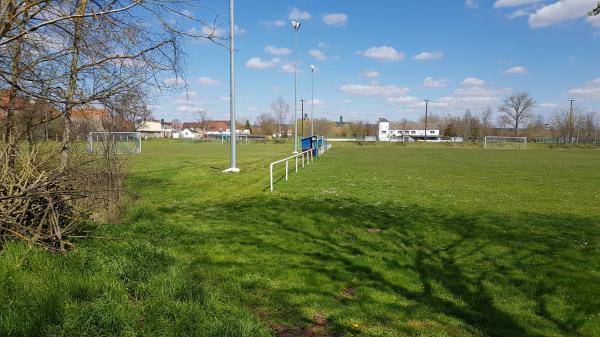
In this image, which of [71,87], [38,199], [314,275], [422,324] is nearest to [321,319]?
[422,324]

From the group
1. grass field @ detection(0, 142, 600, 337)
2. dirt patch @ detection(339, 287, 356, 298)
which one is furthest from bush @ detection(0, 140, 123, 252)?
dirt patch @ detection(339, 287, 356, 298)

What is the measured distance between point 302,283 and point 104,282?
2251mm

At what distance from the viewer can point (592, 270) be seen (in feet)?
20.3

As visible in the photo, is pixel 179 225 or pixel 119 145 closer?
pixel 179 225

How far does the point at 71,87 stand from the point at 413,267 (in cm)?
569

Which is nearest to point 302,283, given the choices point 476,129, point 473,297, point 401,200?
point 473,297

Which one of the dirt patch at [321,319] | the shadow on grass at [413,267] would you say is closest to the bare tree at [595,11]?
the shadow on grass at [413,267]

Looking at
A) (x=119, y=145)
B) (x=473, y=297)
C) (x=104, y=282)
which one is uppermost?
(x=119, y=145)

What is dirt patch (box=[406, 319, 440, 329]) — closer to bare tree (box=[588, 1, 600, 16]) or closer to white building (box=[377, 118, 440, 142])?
bare tree (box=[588, 1, 600, 16])

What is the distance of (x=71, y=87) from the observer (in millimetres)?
6812

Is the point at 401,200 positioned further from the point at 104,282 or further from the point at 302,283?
the point at 104,282

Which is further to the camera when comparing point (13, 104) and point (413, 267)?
point (13, 104)

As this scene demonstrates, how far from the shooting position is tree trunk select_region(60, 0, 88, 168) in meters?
5.77

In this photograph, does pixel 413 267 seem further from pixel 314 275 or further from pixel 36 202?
pixel 36 202
